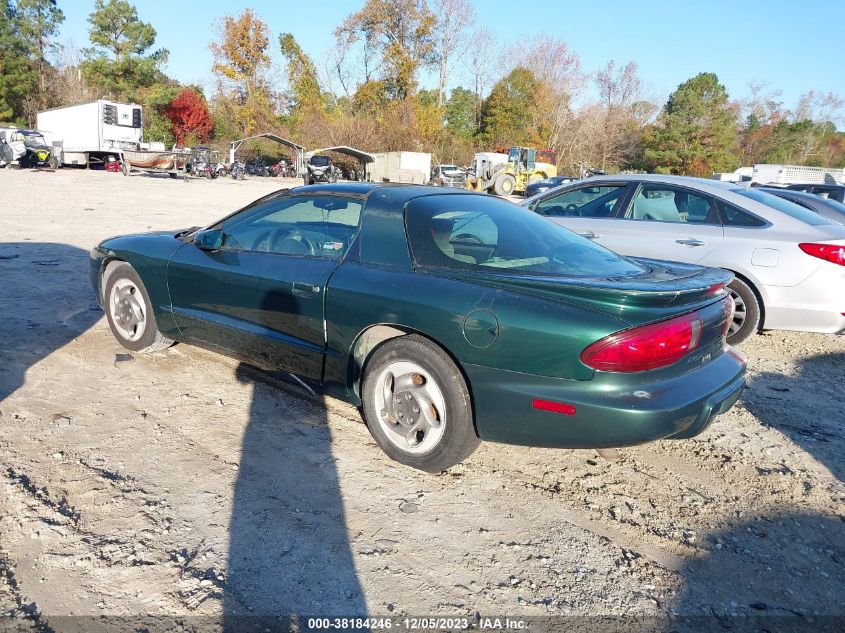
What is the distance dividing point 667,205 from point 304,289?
4.02 metres

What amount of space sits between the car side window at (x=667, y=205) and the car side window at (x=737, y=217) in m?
0.14

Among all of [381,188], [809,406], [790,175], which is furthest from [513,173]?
[381,188]

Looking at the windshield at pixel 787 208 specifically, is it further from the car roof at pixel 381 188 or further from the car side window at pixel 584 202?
the car roof at pixel 381 188

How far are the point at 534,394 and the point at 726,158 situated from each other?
53672mm

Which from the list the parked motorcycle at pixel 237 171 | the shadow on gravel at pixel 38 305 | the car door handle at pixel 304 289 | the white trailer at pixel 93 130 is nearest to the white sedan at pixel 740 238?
the car door handle at pixel 304 289

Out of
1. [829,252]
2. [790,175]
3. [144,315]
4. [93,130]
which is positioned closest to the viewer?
[144,315]

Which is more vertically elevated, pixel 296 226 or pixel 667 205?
pixel 667 205

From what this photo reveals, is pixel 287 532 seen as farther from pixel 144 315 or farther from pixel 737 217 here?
pixel 737 217

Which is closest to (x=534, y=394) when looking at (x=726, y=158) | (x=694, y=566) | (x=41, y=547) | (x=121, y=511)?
(x=694, y=566)

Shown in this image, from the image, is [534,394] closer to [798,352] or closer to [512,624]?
[512,624]

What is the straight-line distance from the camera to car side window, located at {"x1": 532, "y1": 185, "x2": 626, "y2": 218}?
251 inches

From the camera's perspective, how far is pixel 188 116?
52.4 metres

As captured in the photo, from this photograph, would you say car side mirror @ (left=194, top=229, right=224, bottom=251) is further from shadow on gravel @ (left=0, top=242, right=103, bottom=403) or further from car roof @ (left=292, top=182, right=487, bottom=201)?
shadow on gravel @ (left=0, top=242, right=103, bottom=403)

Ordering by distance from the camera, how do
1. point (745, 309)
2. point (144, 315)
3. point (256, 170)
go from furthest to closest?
point (256, 170) < point (745, 309) < point (144, 315)
